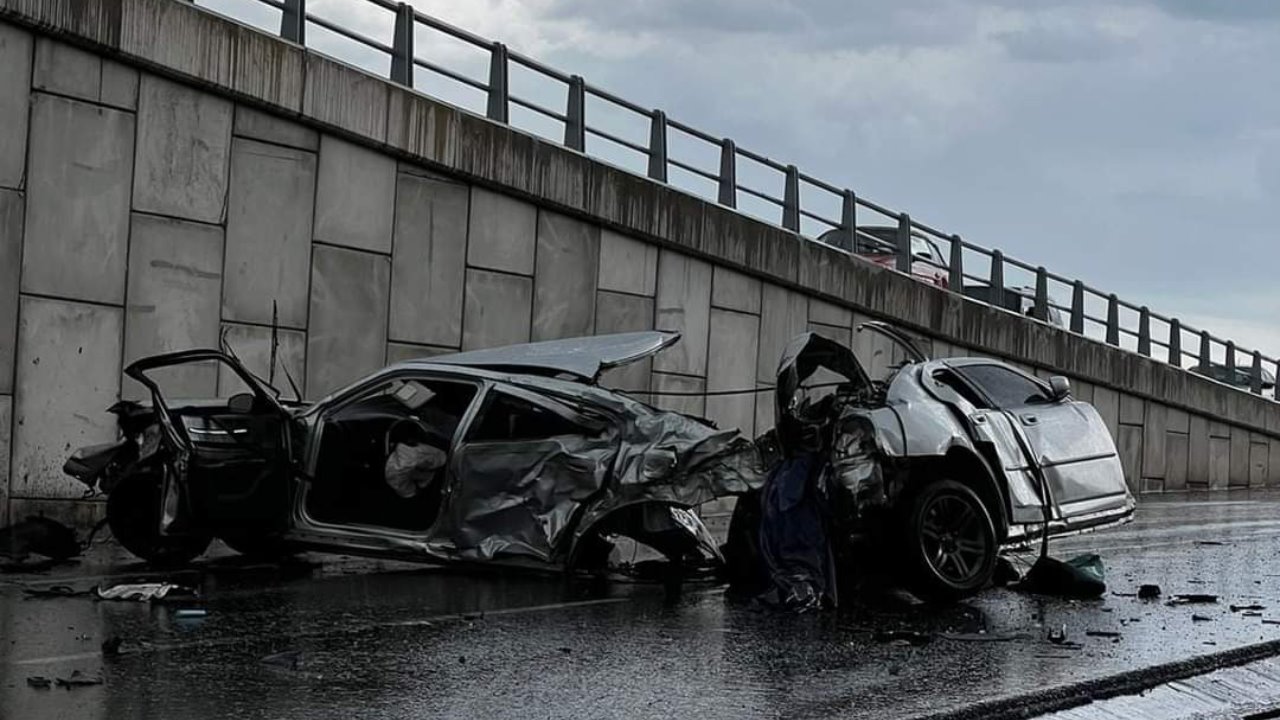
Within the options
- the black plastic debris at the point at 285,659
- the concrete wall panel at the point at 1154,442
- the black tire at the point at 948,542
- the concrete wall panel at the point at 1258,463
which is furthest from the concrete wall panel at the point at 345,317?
the concrete wall panel at the point at 1258,463

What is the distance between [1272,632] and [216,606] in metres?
5.89

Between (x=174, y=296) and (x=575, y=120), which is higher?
(x=575, y=120)

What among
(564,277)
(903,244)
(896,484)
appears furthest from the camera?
(903,244)

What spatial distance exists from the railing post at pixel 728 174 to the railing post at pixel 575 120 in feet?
8.97

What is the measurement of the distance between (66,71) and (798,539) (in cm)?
813

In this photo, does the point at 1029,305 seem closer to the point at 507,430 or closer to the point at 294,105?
the point at 294,105

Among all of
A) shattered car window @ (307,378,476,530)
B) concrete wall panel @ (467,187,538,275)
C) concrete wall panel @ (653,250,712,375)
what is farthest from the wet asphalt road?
concrete wall panel @ (653,250,712,375)

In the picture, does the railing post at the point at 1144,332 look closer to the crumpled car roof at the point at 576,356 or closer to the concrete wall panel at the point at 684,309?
the concrete wall panel at the point at 684,309

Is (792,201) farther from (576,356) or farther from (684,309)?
(576,356)

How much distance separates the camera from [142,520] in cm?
1235

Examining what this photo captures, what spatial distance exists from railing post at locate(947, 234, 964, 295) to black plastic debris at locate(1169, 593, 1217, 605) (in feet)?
50.5

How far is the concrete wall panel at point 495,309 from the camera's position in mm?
18484

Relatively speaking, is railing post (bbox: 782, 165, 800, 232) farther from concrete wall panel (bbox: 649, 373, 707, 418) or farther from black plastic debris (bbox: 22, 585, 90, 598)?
black plastic debris (bbox: 22, 585, 90, 598)

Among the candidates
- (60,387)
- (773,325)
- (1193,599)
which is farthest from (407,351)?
(1193,599)
